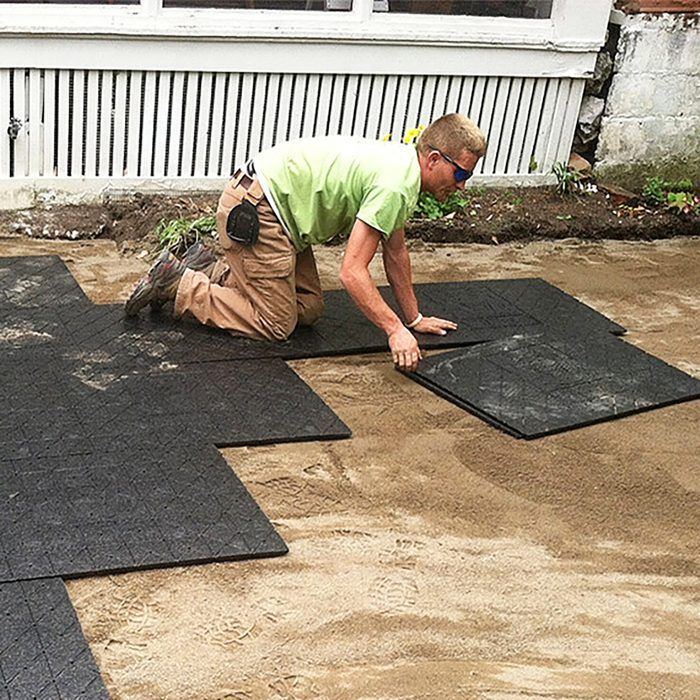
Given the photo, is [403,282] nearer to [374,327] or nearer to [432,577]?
[374,327]

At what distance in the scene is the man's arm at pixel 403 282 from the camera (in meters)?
4.46

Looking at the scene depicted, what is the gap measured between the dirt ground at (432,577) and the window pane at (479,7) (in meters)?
2.53

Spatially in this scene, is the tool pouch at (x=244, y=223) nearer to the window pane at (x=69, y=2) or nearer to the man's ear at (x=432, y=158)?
the man's ear at (x=432, y=158)

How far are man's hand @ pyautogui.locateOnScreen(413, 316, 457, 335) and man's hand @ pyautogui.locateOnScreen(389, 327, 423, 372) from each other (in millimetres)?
514

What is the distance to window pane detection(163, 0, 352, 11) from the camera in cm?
568

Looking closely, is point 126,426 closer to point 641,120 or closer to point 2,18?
point 2,18

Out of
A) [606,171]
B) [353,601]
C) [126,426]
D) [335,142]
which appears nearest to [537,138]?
[606,171]

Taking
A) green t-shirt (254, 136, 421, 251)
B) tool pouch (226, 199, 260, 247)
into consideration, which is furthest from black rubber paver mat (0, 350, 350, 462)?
green t-shirt (254, 136, 421, 251)

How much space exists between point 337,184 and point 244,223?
41 centimetres

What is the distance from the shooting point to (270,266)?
4.43 metres

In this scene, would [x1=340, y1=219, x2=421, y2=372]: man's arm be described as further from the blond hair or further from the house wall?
the house wall

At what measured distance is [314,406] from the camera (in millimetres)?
4043

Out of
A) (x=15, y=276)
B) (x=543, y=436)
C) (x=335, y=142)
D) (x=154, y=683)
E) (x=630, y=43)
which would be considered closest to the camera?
(x=154, y=683)

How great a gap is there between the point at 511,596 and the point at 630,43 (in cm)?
458
